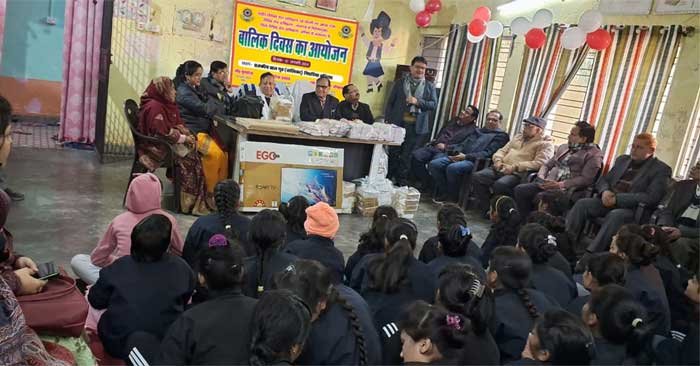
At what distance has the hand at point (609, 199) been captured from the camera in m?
4.73

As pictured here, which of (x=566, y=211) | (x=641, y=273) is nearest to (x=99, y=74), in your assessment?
(x=566, y=211)

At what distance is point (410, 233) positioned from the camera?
2738mm

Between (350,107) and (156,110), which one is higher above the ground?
(350,107)

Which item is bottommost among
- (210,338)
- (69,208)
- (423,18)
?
(69,208)

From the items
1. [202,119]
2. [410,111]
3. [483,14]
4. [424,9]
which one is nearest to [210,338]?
[202,119]

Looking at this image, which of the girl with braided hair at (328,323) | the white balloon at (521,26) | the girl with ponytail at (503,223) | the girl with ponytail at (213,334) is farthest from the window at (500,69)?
the girl with ponytail at (213,334)

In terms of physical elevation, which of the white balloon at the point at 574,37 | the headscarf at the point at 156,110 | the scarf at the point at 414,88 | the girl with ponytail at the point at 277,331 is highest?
the white balloon at the point at 574,37

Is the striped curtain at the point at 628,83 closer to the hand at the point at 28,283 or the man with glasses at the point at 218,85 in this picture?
the man with glasses at the point at 218,85

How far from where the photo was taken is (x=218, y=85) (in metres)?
5.70

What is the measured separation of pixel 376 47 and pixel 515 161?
3.18 m

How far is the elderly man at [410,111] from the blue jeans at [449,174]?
65cm

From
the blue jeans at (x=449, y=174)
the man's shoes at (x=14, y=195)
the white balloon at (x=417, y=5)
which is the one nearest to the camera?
the man's shoes at (x=14, y=195)

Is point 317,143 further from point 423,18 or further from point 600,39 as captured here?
point 423,18

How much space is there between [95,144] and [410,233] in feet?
17.3
